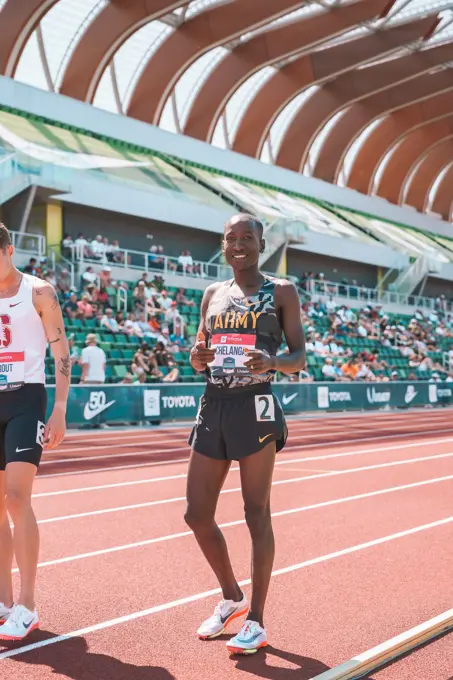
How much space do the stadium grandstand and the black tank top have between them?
12.9 meters

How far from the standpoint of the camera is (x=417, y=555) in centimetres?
686

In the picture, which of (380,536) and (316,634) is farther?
(380,536)

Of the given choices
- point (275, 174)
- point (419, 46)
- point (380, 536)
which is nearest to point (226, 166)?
point (275, 174)

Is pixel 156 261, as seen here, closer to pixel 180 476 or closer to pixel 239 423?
pixel 180 476

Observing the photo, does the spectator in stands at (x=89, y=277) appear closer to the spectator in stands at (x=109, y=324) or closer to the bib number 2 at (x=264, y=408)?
the spectator in stands at (x=109, y=324)

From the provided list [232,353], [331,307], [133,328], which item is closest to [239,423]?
[232,353]

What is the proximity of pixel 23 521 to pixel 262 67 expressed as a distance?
3883 cm

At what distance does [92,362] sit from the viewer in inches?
752

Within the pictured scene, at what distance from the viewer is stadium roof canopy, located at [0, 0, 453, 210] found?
34875 millimetres

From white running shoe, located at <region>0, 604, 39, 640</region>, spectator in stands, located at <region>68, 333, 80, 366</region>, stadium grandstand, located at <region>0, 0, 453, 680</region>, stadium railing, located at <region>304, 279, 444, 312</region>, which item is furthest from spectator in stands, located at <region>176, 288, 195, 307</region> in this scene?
white running shoe, located at <region>0, 604, 39, 640</region>

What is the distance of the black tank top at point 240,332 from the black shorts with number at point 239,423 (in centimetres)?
6

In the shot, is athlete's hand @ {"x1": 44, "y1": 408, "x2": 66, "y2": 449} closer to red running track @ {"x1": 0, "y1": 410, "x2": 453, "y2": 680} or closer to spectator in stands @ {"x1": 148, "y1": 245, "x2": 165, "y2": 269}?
red running track @ {"x1": 0, "y1": 410, "x2": 453, "y2": 680}

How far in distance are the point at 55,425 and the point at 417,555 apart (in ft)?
10.9

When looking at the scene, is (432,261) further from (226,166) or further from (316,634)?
(316,634)
